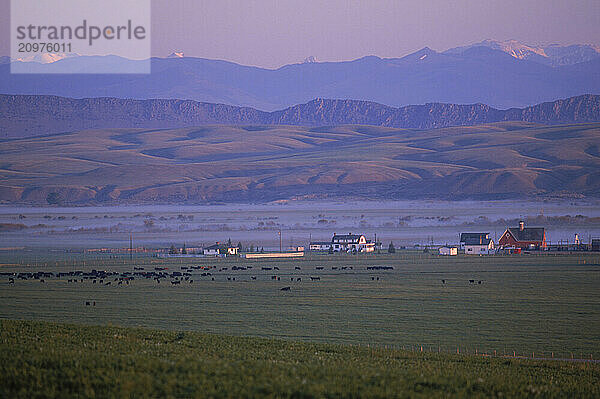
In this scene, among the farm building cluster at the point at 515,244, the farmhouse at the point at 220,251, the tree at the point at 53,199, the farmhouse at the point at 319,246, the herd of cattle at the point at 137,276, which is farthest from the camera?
the tree at the point at 53,199

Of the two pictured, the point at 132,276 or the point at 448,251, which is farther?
the point at 448,251

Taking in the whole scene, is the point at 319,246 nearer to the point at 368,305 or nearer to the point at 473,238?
the point at 473,238

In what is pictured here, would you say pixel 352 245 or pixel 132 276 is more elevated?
pixel 352 245

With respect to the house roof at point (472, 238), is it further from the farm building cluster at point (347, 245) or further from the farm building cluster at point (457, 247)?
the farm building cluster at point (347, 245)

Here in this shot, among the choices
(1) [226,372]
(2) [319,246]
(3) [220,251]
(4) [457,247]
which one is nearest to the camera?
(1) [226,372]

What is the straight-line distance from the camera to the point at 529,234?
304 ft

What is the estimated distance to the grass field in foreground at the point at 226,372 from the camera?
491 inches

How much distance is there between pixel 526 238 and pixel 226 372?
83835mm

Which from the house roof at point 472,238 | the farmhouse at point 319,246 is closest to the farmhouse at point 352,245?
the farmhouse at point 319,246

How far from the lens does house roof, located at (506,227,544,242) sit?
9206 cm

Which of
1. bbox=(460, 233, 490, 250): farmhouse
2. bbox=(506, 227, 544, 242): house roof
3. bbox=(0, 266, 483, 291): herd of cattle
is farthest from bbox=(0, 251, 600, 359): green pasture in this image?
bbox=(506, 227, 544, 242): house roof

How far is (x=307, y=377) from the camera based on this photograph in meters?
13.8

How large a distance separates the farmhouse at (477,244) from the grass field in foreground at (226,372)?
69.5 metres

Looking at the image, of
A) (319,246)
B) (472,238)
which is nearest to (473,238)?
(472,238)
